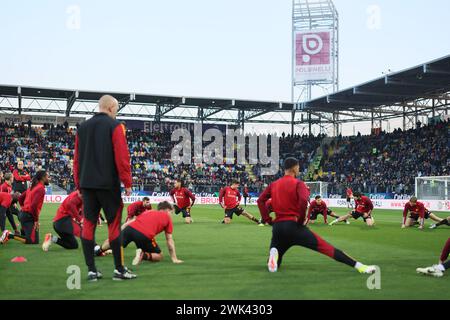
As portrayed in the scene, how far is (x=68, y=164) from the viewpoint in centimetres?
5112

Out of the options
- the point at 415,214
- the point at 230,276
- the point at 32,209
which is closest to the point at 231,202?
the point at 415,214

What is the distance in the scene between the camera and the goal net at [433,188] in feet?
116

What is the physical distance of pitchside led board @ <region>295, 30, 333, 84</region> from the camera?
6272cm

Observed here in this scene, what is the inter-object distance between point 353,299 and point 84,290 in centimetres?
326

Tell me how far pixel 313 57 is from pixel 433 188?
29922 mm

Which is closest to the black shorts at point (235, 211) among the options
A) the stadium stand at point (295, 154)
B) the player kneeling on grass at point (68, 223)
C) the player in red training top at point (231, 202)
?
the player in red training top at point (231, 202)

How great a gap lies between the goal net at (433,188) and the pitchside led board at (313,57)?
86.0 feet

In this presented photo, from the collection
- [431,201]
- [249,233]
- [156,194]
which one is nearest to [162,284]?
[249,233]

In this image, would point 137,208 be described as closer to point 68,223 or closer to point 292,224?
point 68,223

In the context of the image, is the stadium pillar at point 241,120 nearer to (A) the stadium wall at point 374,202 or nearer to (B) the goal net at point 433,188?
(A) the stadium wall at point 374,202

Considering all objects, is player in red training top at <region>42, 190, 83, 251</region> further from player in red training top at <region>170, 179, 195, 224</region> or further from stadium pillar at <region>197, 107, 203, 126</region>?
stadium pillar at <region>197, 107, 203, 126</region>

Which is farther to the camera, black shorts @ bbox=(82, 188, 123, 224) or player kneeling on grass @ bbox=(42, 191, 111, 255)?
player kneeling on grass @ bbox=(42, 191, 111, 255)

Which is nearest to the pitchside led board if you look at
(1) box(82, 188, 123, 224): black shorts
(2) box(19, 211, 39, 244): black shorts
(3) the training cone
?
(2) box(19, 211, 39, 244): black shorts

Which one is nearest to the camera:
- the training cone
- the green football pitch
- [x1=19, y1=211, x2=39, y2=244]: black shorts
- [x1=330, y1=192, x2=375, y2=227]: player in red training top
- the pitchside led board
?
the green football pitch
